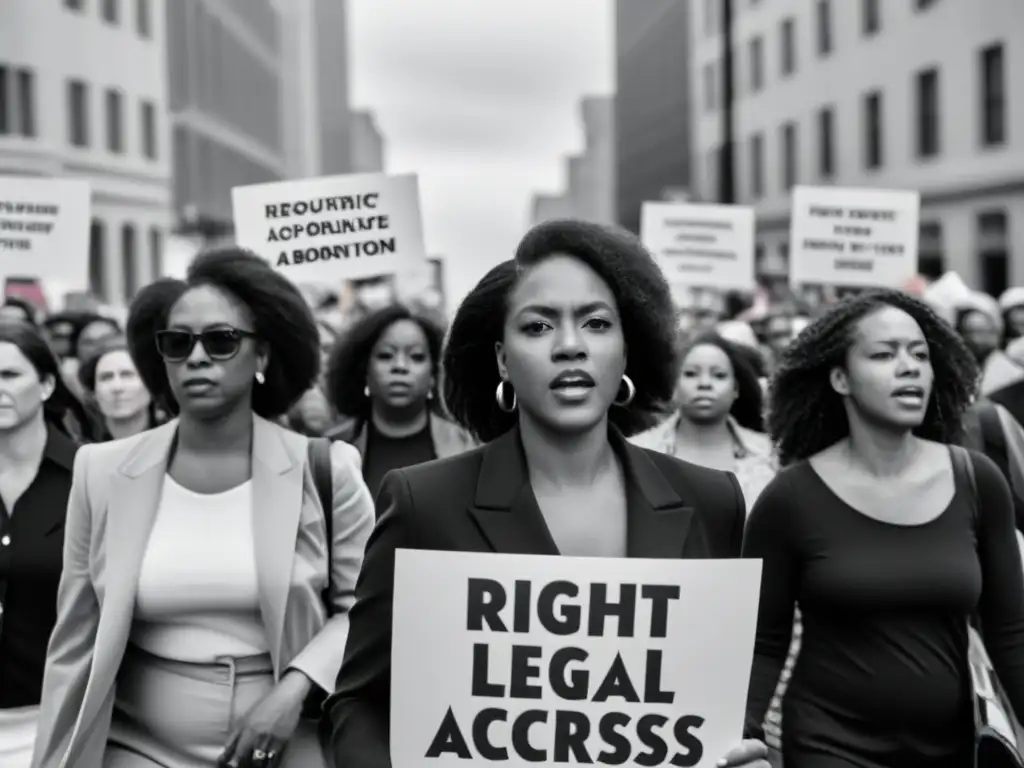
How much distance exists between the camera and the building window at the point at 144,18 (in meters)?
47.6

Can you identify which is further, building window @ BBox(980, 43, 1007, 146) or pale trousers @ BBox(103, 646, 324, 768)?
building window @ BBox(980, 43, 1007, 146)

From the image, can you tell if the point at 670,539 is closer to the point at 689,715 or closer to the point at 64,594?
the point at 689,715

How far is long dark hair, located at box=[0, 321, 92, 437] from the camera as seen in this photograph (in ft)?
20.6

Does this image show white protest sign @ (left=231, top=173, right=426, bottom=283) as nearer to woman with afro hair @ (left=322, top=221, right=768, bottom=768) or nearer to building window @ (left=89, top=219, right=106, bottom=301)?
woman with afro hair @ (left=322, top=221, right=768, bottom=768)

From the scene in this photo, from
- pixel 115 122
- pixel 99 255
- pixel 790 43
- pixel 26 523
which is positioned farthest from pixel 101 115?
pixel 26 523

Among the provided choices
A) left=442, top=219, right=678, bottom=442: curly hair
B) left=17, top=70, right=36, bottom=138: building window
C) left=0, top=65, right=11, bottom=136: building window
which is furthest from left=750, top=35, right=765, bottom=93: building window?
left=442, top=219, right=678, bottom=442: curly hair

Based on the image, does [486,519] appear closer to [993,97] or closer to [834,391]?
[834,391]

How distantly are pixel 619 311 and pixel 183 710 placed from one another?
1724mm

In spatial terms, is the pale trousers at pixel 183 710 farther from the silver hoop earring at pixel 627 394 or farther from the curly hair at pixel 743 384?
the curly hair at pixel 743 384

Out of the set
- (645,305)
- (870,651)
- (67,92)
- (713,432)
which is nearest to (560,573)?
(645,305)

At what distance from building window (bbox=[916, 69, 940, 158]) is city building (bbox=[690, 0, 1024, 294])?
0.03m

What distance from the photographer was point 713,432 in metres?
7.83

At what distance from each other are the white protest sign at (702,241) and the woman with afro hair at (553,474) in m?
10.7

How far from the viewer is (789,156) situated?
1777 inches
